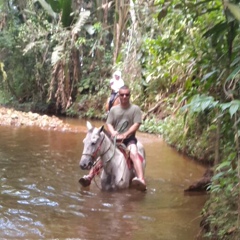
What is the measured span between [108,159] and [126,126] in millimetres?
794

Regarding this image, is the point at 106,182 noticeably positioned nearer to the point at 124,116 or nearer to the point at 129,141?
the point at 129,141

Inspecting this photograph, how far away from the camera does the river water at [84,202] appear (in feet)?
18.1

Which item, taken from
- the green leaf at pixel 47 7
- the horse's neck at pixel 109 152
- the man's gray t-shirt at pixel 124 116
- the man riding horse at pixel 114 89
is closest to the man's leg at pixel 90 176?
the horse's neck at pixel 109 152

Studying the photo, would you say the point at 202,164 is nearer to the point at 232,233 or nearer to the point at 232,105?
the point at 232,233

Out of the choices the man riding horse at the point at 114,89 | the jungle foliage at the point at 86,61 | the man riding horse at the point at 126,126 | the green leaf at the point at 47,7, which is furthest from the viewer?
the green leaf at the point at 47,7

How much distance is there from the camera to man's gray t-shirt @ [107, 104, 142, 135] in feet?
26.9

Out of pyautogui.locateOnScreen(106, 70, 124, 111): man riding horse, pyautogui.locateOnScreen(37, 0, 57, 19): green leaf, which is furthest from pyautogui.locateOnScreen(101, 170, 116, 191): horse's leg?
pyautogui.locateOnScreen(37, 0, 57, 19): green leaf

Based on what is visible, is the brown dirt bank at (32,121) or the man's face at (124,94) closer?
the man's face at (124,94)

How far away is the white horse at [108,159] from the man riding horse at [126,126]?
171 mm

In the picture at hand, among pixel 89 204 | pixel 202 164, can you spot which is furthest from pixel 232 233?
pixel 202 164

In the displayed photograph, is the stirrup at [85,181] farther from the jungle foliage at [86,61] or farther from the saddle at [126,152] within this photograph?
the jungle foliage at [86,61]

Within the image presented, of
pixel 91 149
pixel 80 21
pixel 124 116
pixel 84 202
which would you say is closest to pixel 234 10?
pixel 84 202

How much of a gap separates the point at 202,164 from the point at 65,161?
2.96 metres

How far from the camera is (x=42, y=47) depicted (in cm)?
2273
